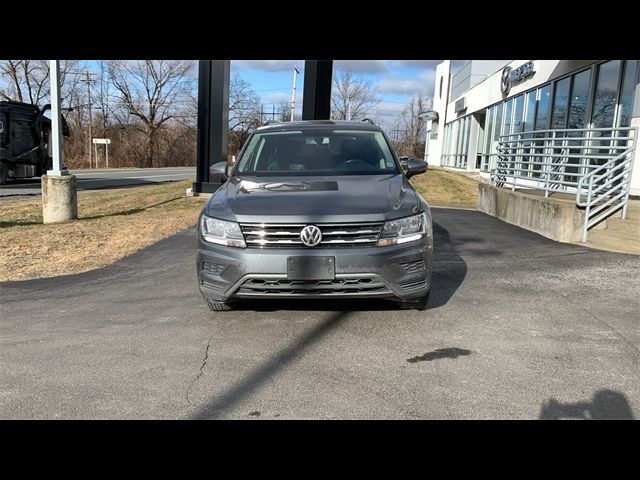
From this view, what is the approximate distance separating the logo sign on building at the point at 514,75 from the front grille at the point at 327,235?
1542cm

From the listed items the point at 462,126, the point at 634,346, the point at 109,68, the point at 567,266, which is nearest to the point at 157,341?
the point at 634,346

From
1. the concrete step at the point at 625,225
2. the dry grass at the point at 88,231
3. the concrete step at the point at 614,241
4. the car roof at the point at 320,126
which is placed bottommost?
the dry grass at the point at 88,231

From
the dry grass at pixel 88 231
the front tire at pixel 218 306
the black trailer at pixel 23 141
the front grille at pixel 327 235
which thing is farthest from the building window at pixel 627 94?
the black trailer at pixel 23 141

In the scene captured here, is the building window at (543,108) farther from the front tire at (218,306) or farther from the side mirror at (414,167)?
the front tire at (218,306)

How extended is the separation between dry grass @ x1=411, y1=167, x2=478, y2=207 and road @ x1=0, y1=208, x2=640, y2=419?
1071 cm

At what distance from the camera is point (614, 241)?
25.9ft

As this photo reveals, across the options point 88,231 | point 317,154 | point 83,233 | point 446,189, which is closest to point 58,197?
point 88,231

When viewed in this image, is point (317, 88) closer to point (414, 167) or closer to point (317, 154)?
point (414, 167)

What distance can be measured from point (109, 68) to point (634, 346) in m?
62.6

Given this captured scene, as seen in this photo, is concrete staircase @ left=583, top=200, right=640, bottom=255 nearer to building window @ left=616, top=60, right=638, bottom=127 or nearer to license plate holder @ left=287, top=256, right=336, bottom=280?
building window @ left=616, top=60, right=638, bottom=127

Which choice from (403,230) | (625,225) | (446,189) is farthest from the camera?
(446,189)

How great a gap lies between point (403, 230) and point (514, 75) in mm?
17319

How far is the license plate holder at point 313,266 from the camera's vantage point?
3.99 meters

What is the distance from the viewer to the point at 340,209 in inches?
162
